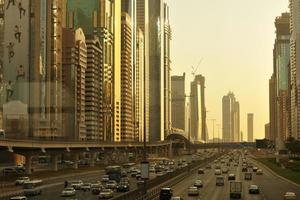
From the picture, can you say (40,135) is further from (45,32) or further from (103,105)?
(103,105)

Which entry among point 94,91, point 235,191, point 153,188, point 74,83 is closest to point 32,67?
point 74,83

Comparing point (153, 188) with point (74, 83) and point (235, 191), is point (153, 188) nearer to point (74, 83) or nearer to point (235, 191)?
point (235, 191)

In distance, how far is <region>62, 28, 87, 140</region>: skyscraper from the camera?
14999 cm

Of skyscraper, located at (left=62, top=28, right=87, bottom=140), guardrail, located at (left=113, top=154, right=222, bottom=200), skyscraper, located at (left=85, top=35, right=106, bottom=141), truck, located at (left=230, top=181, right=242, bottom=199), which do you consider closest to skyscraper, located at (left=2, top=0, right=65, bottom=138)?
skyscraper, located at (left=62, top=28, right=87, bottom=140)

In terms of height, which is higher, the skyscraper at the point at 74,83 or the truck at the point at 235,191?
the skyscraper at the point at 74,83

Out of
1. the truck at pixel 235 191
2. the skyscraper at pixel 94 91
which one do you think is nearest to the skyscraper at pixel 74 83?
the skyscraper at pixel 94 91

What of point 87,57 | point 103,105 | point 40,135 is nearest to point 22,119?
point 40,135

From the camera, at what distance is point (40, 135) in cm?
12594

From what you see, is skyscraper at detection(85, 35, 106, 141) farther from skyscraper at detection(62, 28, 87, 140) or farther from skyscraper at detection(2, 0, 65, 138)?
skyscraper at detection(2, 0, 65, 138)

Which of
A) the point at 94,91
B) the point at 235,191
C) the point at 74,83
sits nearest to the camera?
the point at 235,191

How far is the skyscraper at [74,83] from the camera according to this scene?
492 ft

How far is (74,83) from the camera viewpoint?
161375 mm

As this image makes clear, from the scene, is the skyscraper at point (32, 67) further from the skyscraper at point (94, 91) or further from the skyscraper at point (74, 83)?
the skyscraper at point (94, 91)

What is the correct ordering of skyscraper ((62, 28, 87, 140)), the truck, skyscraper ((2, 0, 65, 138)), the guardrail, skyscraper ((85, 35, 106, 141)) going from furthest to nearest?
1. skyscraper ((85, 35, 106, 141))
2. skyscraper ((62, 28, 87, 140))
3. skyscraper ((2, 0, 65, 138))
4. the truck
5. the guardrail
